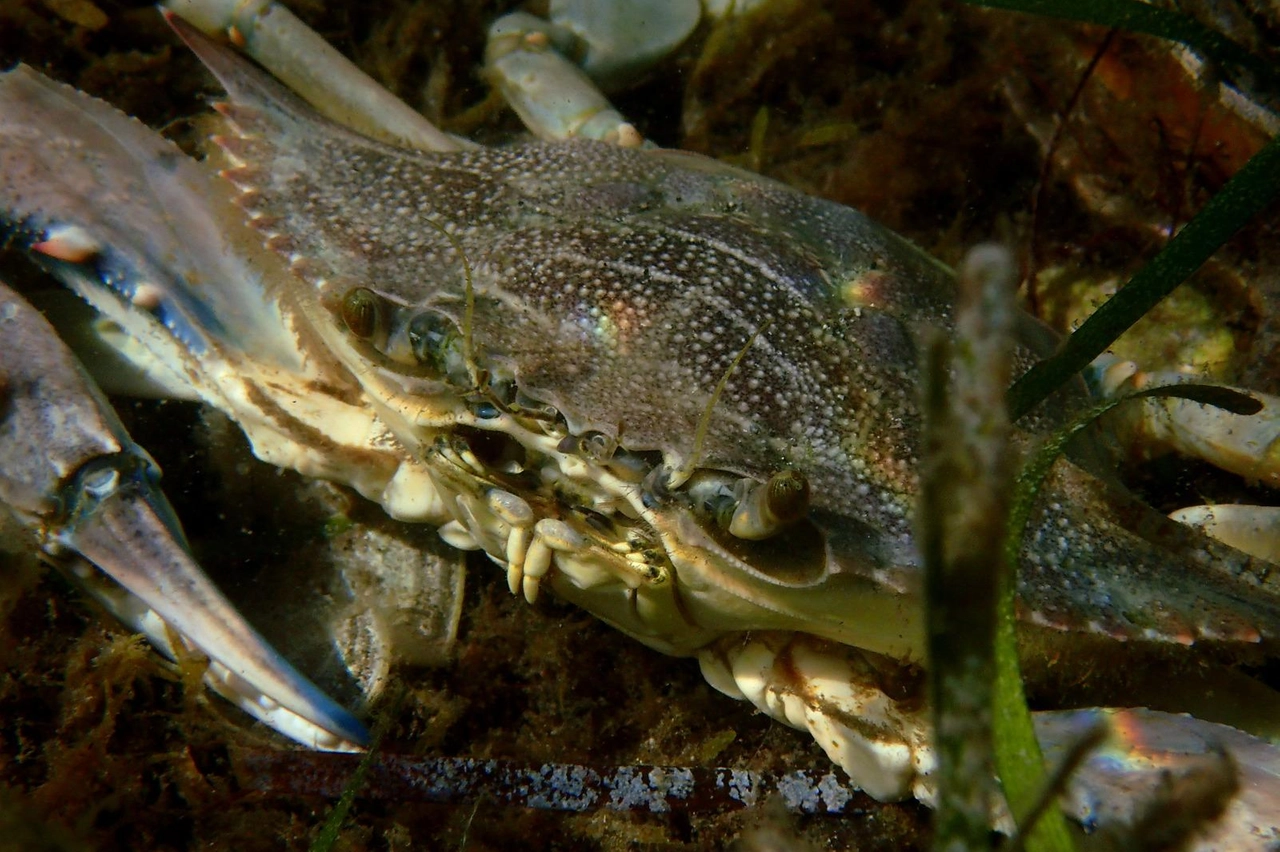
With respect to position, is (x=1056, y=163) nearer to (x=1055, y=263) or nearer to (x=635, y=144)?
(x=1055, y=263)

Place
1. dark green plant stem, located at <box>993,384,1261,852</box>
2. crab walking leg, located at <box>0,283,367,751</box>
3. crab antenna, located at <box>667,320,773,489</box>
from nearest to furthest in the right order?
1. dark green plant stem, located at <box>993,384,1261,852</box>
2. crab antenna, located at <box>667,320,773,489</box>
3. crab walking leg, located at <box>0,283,367,751</box>

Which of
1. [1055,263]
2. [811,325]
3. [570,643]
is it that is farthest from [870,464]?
[1055,263]

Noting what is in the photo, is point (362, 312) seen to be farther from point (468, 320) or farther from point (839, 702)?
point (839, 702)

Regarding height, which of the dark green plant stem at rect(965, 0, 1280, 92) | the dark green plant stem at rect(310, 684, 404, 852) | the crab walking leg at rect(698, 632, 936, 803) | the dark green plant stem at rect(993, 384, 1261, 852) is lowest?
the dark green plant stem at rect(310, 684, 404, 852)

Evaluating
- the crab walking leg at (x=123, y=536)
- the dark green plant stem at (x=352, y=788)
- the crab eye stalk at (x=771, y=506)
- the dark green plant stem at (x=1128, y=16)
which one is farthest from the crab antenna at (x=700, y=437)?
the dark green plant stem at (x=1128, y=16)

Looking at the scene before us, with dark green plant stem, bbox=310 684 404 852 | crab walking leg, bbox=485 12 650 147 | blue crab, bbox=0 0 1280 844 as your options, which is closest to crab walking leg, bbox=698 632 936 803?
blue crab, bbox=0 0 1280 844

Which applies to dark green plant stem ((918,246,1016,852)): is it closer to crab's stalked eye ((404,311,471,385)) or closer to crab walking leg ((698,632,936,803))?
crab walking leg ((698,632,936,803))

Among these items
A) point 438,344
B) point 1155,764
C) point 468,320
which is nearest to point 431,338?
point 438,344

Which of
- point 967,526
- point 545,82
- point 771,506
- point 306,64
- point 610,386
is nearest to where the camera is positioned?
point 967,526
